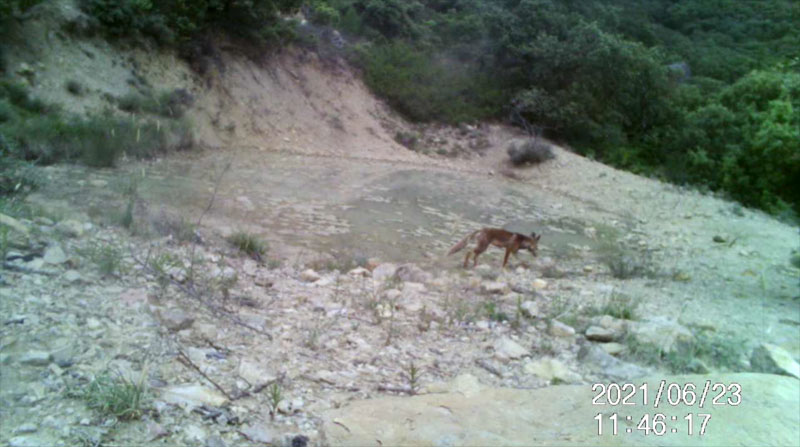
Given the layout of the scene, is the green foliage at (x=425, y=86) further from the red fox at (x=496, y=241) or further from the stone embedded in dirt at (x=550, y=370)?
the stone embedded in dirt at (x=550, y=370)

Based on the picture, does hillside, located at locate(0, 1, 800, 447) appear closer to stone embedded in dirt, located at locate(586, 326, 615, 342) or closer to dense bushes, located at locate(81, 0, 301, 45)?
stone embedded in dirt, located at locate(586, 326, 615, 342)

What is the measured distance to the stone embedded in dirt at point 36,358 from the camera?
383 cm

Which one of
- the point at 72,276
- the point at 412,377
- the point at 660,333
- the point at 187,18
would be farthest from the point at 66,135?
the point at 660,333

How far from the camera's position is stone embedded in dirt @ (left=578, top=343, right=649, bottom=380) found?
209 inches

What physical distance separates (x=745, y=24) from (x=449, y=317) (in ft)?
35.0

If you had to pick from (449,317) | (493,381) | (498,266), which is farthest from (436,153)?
(493,381)

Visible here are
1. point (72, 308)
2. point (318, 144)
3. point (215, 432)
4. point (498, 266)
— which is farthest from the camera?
point (318, 144)

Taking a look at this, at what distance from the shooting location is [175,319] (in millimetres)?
4906

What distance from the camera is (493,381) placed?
509 cm

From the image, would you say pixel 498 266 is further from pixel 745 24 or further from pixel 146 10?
pixel 146 10

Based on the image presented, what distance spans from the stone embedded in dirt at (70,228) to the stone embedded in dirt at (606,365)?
15.9 ft

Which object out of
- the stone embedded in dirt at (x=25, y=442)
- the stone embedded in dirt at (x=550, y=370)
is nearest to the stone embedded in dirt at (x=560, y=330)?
the stone embedded in dirt at (x=550, y=370)

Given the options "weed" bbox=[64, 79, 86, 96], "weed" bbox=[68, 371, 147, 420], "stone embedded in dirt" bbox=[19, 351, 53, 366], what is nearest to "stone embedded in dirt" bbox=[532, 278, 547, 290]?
"weed" bbox=[68, 371, 147, 420]

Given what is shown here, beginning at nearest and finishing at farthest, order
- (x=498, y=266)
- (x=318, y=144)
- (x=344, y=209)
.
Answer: (x=498, y=266) → (x=344, y=209) → (x=318, y=144)
